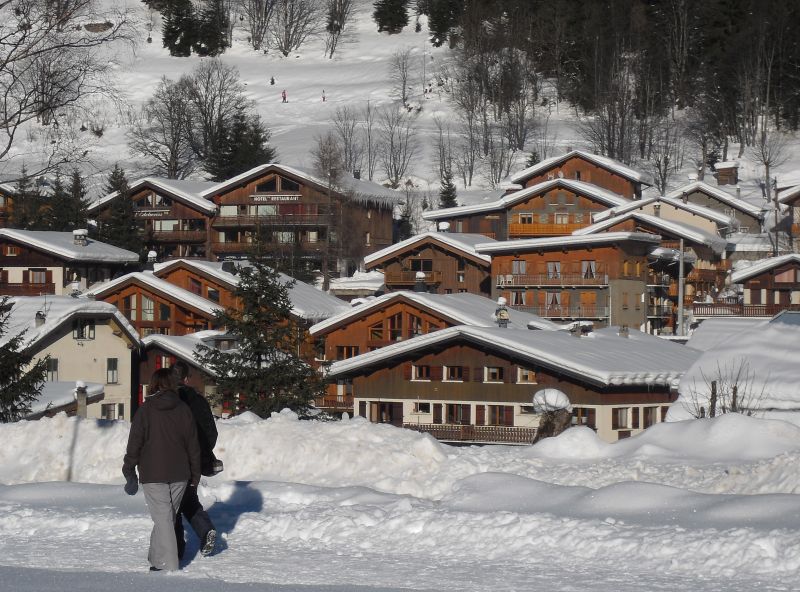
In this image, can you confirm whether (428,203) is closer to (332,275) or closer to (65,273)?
(332,275)

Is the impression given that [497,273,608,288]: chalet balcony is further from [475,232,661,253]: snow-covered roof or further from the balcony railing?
the balcony railing

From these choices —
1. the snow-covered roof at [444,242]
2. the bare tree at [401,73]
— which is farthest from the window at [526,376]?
the bare tree at [401,73]

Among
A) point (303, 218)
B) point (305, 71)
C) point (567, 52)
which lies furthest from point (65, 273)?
point (305, 71)

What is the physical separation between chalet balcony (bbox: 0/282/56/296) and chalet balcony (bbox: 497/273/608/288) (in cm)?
2400

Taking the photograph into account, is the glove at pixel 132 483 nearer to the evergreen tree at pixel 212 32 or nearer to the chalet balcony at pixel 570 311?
the chalet balcony at pixel 570 311

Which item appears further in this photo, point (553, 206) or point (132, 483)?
point (553, 206)

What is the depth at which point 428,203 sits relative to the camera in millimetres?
98125

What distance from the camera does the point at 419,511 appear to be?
12.7m

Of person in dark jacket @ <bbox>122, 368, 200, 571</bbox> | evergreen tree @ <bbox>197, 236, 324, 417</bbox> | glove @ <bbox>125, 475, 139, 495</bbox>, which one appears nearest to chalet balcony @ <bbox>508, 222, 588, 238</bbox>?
evergreen tree @ <bbox>197, 236, 324, 417</bbox>

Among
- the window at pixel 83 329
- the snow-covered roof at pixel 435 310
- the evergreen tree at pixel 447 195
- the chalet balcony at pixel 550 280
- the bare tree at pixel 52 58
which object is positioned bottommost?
the window at pixel 83 329

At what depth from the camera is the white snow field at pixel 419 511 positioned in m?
10.5

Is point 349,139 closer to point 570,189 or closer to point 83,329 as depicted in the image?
point 570,189

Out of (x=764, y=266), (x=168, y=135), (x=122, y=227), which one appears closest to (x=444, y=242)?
(x=764, y=266)

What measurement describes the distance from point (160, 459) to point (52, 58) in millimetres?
9415
